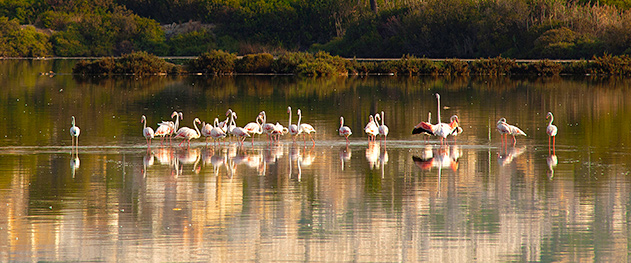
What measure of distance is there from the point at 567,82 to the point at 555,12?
18.0 m

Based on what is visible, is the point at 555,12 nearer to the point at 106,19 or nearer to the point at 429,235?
the point at 106,19

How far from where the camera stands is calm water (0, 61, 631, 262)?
908 cm

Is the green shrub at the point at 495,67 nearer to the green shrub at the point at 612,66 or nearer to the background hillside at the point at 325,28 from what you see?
the green shrub at the point at 612,66

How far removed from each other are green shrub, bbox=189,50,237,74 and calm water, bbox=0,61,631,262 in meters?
23.7

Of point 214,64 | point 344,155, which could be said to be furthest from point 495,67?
point 344,155

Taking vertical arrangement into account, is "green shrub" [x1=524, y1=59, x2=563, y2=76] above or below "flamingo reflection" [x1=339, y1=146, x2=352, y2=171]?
above

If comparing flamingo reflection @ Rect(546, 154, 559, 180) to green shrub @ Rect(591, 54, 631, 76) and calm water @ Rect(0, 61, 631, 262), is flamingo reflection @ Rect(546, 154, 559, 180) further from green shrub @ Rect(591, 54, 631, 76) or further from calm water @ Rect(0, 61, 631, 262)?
green shrub @ Rect(591, 54, 631, 76)

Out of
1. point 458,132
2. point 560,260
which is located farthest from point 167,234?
point 458,132

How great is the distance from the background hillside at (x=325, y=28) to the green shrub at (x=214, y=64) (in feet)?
48.3

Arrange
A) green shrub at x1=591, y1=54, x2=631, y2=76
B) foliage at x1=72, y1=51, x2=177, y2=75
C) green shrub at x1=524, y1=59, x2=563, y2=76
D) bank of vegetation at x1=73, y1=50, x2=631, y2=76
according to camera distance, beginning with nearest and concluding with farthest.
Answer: green shrub at x1=591, y1=54, x2=631, y2=76 → green shrub at x1=524, y1=59, x2=563, y2=76 → bank of vegetation at x1=73, y1=50, x2=631, y2=76 → foliage at x1=72, y1=51, x2=177, y2=75

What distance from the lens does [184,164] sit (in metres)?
14.8

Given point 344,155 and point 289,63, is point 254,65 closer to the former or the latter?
point 289,63

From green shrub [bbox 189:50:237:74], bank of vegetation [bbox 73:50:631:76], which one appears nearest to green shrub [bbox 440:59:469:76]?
bank of vegetation [bbox 73:50:631:76]

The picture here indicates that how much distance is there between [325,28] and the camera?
7300 centimetres
